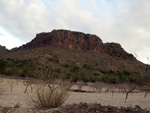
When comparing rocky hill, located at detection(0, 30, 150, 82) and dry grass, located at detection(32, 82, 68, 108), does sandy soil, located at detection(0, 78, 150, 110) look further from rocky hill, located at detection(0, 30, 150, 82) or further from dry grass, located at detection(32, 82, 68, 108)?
rocky hill, located at detection(0, 30, 150, 82)

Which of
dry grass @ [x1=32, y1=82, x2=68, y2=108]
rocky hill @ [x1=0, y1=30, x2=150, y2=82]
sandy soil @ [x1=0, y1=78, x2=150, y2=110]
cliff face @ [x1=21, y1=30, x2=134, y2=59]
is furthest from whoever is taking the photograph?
cliff face @ [x1=21, y1=30, x2=134, y2=59]

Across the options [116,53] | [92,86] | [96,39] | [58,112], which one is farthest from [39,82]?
[96,39]

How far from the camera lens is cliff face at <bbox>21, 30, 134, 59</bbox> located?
109m

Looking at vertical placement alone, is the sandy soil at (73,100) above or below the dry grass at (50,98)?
below

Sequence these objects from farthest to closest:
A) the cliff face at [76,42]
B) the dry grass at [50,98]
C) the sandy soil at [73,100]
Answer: the cliff face at [76,42], the sandy soil at [73,100], the dry grass at [50,98]

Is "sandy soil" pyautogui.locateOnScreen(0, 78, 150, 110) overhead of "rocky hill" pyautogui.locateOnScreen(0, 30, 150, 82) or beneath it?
beneath

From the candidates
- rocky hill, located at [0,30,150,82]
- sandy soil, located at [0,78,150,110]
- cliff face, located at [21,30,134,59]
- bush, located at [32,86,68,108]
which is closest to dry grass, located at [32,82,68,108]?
bush, located at [32,86,68,108]

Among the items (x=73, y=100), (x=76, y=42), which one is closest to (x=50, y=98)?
(x=73, y=100)

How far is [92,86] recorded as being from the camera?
4931cm

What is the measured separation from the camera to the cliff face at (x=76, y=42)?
357 ft

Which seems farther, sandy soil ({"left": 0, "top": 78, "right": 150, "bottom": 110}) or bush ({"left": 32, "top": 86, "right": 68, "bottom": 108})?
sandy soil ({"left": 0, "top": 78, "right": 150, "bottom": 110})

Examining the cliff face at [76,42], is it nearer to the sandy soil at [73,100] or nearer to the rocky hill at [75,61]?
the rocky hill at [75,61]

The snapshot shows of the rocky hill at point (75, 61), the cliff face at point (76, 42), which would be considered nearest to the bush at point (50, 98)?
the rocky hill at point (75, 61)

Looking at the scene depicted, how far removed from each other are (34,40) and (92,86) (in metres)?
85.2
